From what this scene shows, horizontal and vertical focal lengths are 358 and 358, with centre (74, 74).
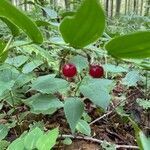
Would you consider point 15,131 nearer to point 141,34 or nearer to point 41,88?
point 41,88

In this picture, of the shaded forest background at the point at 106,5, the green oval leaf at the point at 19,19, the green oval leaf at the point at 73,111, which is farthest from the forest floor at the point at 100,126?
the green oval leaf at the point at 19,19

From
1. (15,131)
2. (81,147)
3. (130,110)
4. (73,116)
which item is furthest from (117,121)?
(73,116)

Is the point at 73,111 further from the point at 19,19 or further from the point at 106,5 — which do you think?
the point at 106,5

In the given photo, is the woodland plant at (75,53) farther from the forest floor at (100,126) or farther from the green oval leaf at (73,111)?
the forest floor at (100,126)

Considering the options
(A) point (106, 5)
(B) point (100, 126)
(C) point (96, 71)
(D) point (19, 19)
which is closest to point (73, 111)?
(C) point (96, 71)

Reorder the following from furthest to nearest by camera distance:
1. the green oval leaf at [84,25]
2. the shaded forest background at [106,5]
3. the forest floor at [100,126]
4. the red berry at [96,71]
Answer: the shaded forest background at [106,5], the forest floor at [100,126], the red berry at [96,71], the green oval leaf at [84,25]

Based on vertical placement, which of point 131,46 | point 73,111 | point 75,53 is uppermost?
point 131,46
